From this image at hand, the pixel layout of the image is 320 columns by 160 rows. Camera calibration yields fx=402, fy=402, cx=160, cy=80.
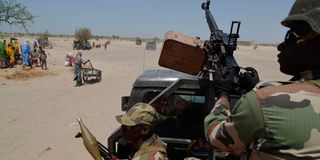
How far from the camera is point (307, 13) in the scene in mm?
1795

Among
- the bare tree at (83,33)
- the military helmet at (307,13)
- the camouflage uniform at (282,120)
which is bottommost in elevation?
the bare tree at (83,33)

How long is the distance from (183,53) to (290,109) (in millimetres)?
1870

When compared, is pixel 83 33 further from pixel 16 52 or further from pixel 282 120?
pixel 282 120

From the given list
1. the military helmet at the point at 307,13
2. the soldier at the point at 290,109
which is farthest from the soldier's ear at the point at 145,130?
the military helmet at the point at 307,13

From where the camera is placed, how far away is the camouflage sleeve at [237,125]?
175 centimetres

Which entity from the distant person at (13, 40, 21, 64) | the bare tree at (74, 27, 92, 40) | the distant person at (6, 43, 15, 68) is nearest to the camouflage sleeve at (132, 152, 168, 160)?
the distant person at (6, 43, 15, 68)

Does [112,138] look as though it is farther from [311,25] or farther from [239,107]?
[311,25]

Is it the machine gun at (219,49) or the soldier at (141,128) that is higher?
the machine gun at (219,49)

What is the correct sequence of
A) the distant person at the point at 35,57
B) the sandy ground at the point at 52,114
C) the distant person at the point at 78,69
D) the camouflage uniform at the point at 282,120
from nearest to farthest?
the camouflage uniform at the point at 282,120, the sandy ground at the point at 52,114, the distant person at the point at 78,69, the distant person at the point at 35,57

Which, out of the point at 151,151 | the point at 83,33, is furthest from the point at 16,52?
the point at 83,33

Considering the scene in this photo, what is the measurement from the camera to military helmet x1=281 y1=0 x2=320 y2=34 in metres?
1.77

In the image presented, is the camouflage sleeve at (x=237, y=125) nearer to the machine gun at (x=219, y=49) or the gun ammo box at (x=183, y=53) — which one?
the machine gun at (x=219, y=49)

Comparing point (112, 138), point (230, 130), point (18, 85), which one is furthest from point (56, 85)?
point (230, 130)

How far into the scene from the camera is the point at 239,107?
181cm
